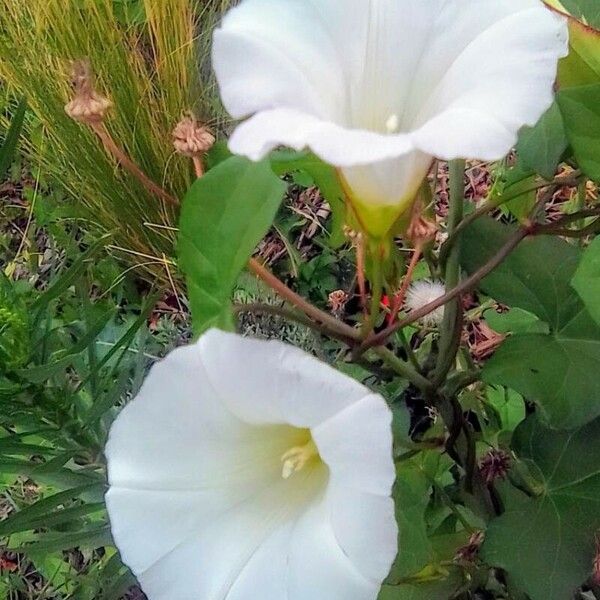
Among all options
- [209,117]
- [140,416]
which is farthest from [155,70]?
[140,416]

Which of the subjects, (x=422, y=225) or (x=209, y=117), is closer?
(x=422, y=225)

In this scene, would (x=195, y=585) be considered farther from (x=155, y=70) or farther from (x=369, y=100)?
(x=155, y=70)

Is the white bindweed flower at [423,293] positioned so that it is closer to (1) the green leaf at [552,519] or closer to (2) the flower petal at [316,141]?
(1) the green leaf at [552,519]

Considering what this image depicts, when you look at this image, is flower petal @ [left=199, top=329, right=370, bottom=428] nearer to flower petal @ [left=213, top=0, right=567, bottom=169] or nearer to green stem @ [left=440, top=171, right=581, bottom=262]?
flower petal @ [left=213, top=0, right=567, bottom=169]

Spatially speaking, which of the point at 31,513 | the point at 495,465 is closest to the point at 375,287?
the point at 495,465

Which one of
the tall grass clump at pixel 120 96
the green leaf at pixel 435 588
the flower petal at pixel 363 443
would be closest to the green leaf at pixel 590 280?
the flower petal at pixel 363 443

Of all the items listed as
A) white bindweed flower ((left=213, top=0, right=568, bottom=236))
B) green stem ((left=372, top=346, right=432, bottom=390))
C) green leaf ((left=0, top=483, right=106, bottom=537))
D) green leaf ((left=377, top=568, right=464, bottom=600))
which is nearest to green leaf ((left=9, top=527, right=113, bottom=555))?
green leaf ((left=0, top=483, right=106, bottom=537))

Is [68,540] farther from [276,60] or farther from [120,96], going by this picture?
[120,96]
